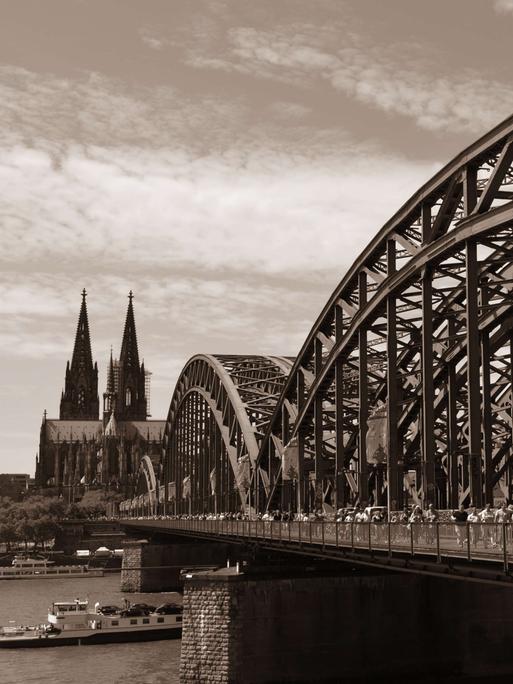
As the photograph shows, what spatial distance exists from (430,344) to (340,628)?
1496 cm

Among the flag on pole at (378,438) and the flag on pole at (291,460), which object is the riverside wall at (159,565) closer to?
the flag on pole at (291,460)

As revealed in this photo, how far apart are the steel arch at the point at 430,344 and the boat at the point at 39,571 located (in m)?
84.1

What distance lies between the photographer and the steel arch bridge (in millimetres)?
39844

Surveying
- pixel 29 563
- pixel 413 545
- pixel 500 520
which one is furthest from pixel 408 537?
pixel 29 563

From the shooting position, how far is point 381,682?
162 feet

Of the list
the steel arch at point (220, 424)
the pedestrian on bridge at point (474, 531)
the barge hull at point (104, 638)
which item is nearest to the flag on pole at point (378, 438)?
the pedestrian on bridge at point (474, 531)

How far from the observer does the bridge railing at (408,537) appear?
2955cm

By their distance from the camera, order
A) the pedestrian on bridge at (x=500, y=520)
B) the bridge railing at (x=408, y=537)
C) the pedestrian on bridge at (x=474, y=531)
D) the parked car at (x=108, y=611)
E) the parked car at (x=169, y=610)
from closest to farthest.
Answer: the pedestrian on bridge at (x=500, y=520) < the bridge railing at (x=408, y=537) < the pedestrian on bridge at (x=474, y=531) < the parked car at (x=169, y=610) < the parked car at (x=108, y=611)

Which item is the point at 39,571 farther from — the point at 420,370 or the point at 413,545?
the point at 413,545

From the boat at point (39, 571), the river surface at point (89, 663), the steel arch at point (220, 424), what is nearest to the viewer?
the river surface at point (89, 663)

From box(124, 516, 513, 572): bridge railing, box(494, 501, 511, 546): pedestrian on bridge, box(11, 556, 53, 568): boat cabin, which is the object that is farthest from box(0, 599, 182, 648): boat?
box(11, 556, 53, 568): boat cabin

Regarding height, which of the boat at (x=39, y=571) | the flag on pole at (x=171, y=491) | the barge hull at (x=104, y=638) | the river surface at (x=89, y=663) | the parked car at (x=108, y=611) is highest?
the flag on pole at (x=171, y=491)

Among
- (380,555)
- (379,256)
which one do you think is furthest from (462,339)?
(380,555)

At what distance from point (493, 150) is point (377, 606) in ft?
70.3
